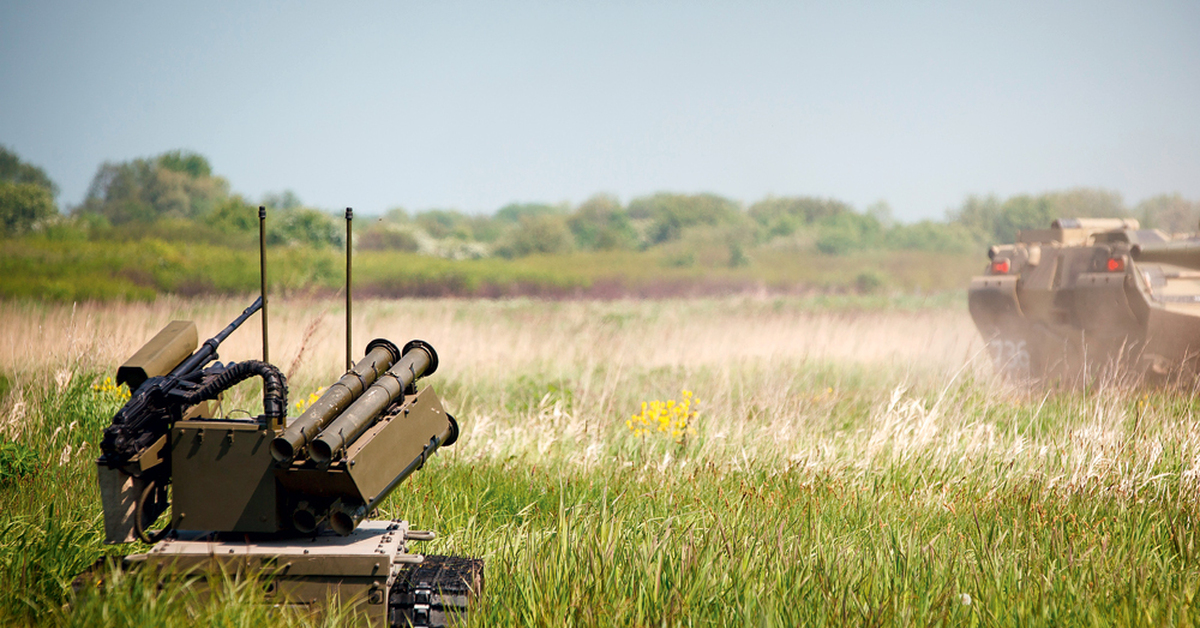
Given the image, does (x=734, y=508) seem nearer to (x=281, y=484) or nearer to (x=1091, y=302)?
(x=281, y=484)

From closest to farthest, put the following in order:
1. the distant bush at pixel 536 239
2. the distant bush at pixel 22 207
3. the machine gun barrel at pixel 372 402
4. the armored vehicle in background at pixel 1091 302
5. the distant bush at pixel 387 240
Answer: the machine gun barrel at pixel 372 402 → the armored vehicle in background at pixel 1091 302 → the distant bush at pixel 22 207 → the distant bush at pixel 387 240 → the distant bush at pixel 536 239

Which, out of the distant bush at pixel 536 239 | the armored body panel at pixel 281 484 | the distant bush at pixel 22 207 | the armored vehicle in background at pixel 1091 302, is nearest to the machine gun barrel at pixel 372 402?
the armored body panel at pixel 281 484

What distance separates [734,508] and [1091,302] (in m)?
5.43

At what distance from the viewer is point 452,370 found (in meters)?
9.44

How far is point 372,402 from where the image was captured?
2660 mm

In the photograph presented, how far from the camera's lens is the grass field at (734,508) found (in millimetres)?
2822

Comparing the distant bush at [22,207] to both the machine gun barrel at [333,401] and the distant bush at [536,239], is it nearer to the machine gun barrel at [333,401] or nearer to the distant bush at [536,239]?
the machine gun barrel at [333,401]

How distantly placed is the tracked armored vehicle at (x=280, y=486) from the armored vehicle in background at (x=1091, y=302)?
19.8 feet

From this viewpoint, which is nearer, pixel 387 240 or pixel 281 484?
pixel 281 484

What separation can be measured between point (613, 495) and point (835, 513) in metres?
1.16

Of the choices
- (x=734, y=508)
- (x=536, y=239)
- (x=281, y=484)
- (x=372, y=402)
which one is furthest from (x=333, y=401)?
(x=536, y=239)

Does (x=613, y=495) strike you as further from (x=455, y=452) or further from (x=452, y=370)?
(x=452, y=370)

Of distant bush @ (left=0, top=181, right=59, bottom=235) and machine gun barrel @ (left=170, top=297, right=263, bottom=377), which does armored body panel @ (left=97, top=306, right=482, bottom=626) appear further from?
distant bush @ (left=0, top=181, right=59, bottom=235)

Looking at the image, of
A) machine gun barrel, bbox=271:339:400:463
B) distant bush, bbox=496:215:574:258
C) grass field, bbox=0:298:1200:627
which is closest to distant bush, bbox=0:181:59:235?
grass field, bbox=0:298:1200:627
